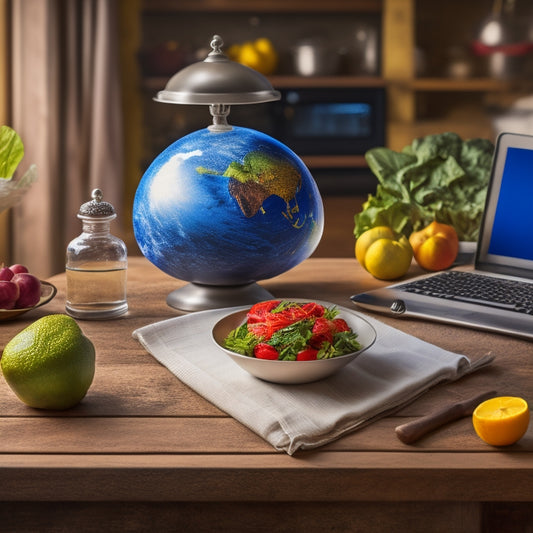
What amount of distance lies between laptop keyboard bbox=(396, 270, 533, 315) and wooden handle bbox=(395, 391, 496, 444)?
361 millimetres

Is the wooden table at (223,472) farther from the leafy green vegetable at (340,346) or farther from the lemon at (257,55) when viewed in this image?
the lemon at (257,55)

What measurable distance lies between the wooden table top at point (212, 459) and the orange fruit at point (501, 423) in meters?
0.01

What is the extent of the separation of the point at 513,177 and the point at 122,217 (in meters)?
2.24

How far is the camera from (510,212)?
1.50m

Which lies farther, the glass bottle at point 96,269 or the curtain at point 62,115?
the curtain at point 62,115

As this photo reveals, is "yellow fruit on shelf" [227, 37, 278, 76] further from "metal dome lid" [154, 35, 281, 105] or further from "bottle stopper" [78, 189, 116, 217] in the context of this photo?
"bottle stopper" [78, 189, 116, 217]

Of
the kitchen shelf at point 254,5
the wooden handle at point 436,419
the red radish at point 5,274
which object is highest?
the kitchen shelf at point 254,5

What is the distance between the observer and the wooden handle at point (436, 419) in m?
0.83

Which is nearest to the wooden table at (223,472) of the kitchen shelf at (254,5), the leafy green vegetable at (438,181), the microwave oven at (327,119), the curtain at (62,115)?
the leafy green vegetable at (438,181)

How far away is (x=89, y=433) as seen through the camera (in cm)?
85

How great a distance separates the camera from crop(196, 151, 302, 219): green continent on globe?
122 centimetres

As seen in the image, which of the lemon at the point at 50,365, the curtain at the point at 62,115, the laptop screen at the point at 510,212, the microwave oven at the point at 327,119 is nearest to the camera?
the lemon at the point at 50,365

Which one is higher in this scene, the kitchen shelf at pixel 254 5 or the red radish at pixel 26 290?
the kitchen shelf at pixel 254 5

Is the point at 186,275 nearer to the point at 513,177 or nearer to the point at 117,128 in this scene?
the point at 513,177
